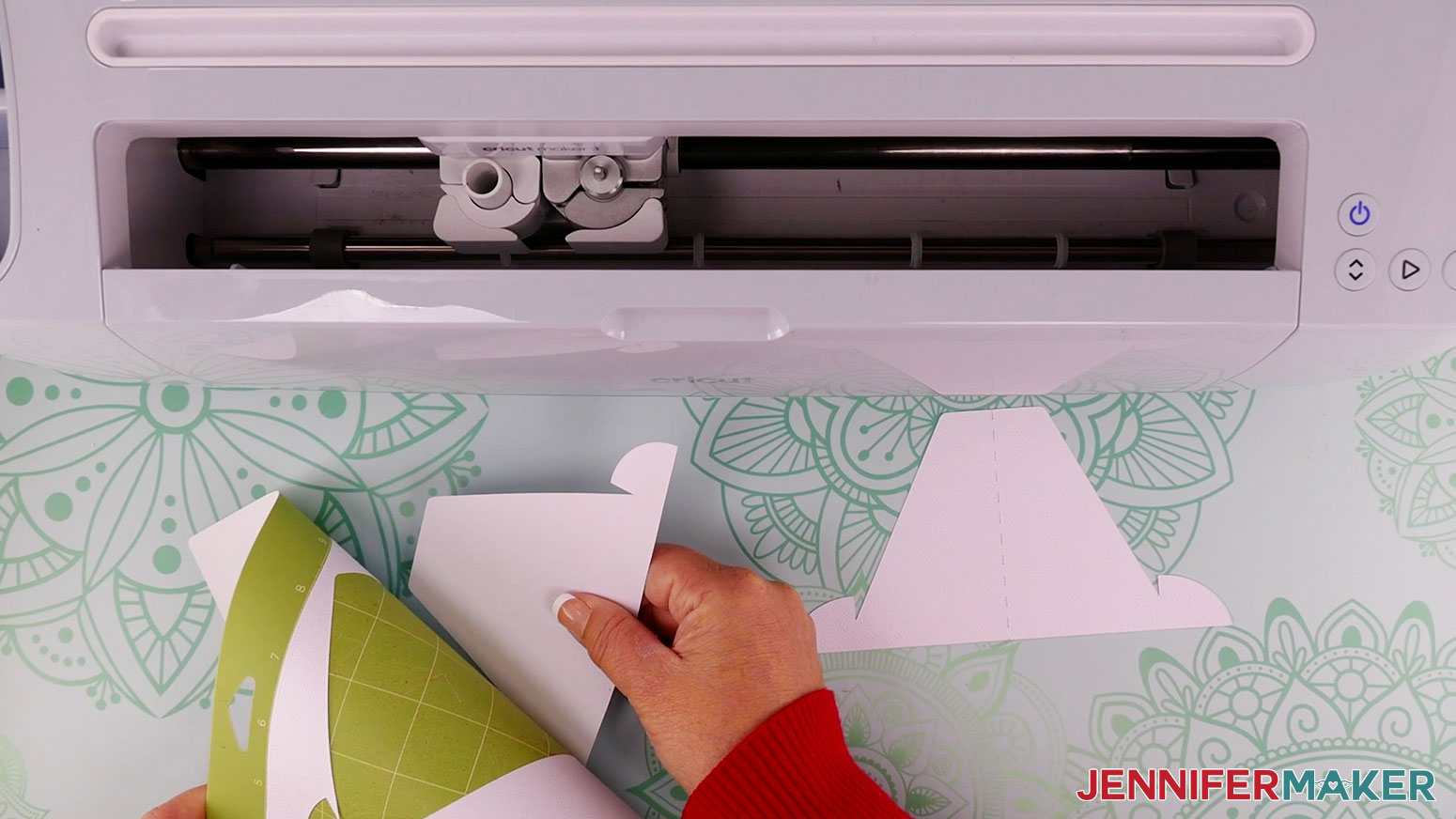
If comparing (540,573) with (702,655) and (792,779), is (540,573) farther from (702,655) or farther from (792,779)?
(792,779)

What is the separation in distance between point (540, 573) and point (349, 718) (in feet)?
0.59

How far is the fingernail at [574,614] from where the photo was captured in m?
0.74

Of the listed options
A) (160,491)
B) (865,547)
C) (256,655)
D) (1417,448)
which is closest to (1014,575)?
(865,547)

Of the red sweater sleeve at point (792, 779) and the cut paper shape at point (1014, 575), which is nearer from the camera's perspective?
the red sweater sleeve at point (792, 779)

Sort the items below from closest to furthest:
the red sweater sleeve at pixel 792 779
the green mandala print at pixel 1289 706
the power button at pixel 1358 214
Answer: the power button at pixel 1358 214, the red sweater sleeve at pixel 792 779, the green mandala print at pixel 1289 706

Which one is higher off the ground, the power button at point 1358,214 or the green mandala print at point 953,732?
the power button at point 1358,214

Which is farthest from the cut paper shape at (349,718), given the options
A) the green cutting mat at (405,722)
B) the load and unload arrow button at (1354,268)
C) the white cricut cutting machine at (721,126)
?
the load and unload arrow button at (1354,268)

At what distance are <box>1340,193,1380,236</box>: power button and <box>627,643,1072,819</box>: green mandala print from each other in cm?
43

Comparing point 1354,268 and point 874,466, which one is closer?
point 1354,268

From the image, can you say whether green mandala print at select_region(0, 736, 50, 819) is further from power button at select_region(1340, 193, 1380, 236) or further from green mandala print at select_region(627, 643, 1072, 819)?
power button at select_region(1340, 193, 1380, 236)

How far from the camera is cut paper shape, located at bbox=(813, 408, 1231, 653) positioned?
798mm

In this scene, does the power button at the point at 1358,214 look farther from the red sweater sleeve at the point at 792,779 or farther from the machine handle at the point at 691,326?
the red sweater sleeve at the point at 792,779

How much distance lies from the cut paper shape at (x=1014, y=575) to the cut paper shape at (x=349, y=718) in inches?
11.1

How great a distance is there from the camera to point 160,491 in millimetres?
813
